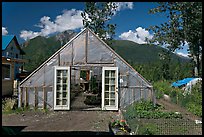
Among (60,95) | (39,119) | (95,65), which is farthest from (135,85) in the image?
(39,119)

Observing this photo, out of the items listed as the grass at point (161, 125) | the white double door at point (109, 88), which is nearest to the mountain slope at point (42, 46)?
the white double door at point (109, 88)

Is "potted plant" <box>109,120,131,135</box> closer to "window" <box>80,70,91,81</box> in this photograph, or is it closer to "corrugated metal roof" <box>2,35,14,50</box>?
"window" <box>80,70,91,81</box>

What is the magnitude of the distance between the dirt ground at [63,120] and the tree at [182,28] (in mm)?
5292

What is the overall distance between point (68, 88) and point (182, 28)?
23.6 feet

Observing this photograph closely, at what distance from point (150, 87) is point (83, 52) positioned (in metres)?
3.04

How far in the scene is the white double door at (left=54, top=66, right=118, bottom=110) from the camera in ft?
27.8

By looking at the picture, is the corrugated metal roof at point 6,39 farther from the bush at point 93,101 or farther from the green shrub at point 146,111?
the green shrub at point 146,111

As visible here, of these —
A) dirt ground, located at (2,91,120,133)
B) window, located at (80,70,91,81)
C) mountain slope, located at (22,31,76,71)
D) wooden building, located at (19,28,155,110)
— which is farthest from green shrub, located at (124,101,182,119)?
mountain slope, located at (22,31,76,71)

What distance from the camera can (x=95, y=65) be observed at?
872 cm

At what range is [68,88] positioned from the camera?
848 centimetres

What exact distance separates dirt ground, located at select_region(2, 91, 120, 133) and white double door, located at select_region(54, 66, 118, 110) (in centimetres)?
34

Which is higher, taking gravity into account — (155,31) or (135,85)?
(155,31)

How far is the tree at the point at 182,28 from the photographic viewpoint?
925cm

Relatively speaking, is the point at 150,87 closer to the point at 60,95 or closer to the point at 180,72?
the point at 60,95
